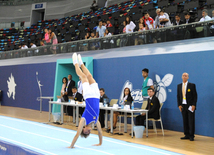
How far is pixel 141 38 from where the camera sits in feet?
26.4

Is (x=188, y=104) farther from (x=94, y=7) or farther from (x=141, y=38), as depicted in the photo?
(x=94, y=7)

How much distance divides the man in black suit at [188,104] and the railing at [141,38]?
1.47 meters

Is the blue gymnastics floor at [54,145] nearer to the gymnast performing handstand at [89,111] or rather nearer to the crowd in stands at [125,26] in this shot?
the gymnast performing handstand at [89,111]

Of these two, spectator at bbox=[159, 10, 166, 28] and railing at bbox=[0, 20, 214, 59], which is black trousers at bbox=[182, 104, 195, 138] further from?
spectator at bbox=[159, 10, 166, 28]

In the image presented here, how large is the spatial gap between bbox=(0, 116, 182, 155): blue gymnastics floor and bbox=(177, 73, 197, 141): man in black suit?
1.56 metres

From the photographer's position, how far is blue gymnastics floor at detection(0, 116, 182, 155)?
4309 millimetres

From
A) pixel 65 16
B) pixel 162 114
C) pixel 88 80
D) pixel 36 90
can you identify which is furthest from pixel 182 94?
pixel 65 16

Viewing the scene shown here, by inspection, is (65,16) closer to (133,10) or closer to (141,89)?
(133,10)

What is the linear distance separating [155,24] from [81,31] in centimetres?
727

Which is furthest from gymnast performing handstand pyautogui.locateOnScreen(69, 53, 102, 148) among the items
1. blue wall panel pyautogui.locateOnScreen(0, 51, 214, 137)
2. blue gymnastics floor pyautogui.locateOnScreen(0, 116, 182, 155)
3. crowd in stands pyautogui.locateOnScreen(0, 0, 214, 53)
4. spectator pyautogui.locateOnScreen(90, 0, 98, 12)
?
spectator pyautogui.locateOnScreen(90, 0, 98, 12)

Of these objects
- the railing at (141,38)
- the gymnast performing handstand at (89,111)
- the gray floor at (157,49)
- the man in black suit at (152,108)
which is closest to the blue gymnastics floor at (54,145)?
the gymnast performing handstand at (89,111)

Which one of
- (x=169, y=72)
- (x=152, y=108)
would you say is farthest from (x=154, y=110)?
(x=169, y=72)

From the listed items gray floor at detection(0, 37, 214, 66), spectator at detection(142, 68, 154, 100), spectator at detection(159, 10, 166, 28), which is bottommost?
spectator at detection(142, 68, 154, 100)

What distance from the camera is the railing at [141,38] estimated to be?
21.8 feet
